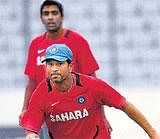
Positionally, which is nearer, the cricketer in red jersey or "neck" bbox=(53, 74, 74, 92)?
"neck" bbox=(53, 74, 74, 92)

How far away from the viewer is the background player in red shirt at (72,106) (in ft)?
15.0

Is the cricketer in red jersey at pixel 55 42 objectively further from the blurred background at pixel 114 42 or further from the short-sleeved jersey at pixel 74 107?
the blurred background at pixel 114 42

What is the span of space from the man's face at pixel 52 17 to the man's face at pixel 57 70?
79cm

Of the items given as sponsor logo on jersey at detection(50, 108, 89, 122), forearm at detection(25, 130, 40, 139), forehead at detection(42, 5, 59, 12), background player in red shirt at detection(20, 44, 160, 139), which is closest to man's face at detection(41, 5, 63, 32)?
forehead at detection(42, 5, 59, 12)

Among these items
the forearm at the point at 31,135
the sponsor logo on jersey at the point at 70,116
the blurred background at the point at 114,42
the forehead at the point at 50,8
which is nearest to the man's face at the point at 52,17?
the forehead at the point at 50,8

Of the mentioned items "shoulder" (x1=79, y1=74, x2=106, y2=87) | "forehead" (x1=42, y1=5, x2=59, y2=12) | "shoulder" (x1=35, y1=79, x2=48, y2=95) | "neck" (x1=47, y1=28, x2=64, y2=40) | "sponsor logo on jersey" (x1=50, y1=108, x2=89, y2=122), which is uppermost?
"forehead" (x1=42, y1=5, x2=59, y2=12)

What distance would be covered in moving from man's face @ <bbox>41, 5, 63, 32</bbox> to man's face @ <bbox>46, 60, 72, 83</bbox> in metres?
0.79

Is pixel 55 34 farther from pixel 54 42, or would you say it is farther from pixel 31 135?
pixel 31 135

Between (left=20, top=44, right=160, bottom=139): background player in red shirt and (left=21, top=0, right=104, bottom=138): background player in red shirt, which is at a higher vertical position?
(left=21, top=0, right=104, bottom=138): background player in red shirt

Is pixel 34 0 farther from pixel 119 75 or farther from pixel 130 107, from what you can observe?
pixel 130 107

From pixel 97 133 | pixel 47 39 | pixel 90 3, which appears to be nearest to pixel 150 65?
pixel 90 3

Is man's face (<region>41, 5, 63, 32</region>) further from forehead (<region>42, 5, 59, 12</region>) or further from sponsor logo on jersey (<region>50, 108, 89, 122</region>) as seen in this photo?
sponsor logo on jersey (<region>50, 108, 89, 122</region>)

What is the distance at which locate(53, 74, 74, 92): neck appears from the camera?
15.0 ft

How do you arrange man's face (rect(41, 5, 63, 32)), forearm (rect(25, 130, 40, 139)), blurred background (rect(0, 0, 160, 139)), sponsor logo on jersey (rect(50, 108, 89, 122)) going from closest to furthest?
forearm (rect(25, 130, 40, 139))
sponsor logo on jersey (rect(50, 108, 89, 122))
man's face (rect(41, 5, 63, 32))
blurred background (rect(0, 0, 160, 139))
